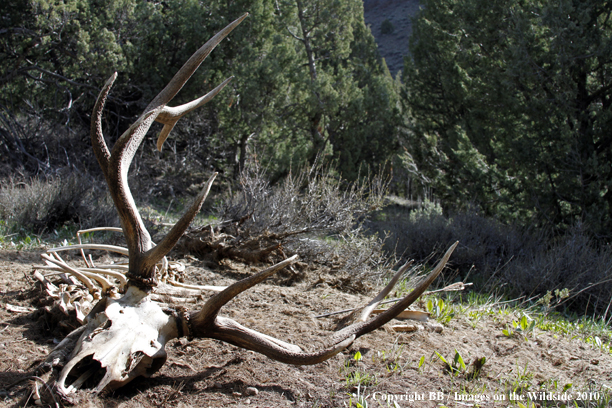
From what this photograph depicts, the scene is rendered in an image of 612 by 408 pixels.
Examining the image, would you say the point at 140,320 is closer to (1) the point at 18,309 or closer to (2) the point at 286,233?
(1) the point at 18,309

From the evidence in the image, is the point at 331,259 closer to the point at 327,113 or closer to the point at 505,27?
the point at 505,27

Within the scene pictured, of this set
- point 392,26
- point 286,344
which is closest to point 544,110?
point 286,344

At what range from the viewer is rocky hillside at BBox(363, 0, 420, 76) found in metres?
42.3

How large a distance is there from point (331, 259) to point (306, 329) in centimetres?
200

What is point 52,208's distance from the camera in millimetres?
5484

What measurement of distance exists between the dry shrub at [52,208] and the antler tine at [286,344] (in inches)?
161

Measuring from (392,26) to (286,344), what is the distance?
49.3 metres

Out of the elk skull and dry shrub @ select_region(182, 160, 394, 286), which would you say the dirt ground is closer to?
the elk skull

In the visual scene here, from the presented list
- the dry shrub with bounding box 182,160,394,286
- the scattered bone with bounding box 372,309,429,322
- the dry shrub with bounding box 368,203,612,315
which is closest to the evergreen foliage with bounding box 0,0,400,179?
the dry shrub with bounding box 182,160,394,286

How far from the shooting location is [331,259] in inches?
175

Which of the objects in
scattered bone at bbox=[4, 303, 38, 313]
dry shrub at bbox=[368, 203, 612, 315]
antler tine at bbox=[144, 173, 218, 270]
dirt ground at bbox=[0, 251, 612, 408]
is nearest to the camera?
antler tine at bbox=[144, 173, 218, 270]

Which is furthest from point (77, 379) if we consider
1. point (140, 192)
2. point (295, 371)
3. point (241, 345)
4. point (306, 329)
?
point (140, 192)

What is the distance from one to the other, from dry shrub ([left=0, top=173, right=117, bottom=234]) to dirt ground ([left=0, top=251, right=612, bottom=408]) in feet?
7.72

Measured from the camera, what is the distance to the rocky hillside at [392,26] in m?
42.3
